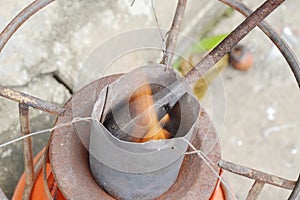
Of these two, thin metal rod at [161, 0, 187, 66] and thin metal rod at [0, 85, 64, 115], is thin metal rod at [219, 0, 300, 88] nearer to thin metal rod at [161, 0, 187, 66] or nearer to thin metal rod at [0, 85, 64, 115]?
thin metal rod at [161, 0, 187, 66]

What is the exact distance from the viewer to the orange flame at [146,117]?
2.78ft

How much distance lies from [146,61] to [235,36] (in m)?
0.83

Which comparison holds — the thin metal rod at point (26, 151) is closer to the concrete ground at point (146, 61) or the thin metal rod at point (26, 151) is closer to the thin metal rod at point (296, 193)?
the concrete ground at point (146, 61)

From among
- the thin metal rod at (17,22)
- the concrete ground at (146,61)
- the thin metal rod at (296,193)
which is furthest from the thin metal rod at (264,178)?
the thin metal rod at (17,22)

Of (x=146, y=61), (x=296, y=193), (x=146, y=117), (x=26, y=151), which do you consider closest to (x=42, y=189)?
(x=26, y=151)

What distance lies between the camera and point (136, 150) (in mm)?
807

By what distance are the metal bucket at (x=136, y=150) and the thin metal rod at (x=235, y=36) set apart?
2.6 inches

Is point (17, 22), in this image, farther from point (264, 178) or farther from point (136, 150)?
point (264, 178)

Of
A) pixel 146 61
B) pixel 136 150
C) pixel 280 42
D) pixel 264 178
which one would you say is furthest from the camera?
pixel 146 61

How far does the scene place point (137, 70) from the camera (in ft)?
2.84

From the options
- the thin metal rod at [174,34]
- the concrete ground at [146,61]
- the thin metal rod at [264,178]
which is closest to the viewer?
the thin metal rod at [264,178]

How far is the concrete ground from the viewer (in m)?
1.40

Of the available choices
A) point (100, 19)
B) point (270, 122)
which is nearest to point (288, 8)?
point (270, 122)

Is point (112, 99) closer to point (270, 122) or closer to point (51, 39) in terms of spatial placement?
point (51, 39)
